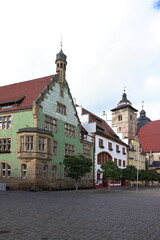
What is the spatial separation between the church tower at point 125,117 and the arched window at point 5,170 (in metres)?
56.2

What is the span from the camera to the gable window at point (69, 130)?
39.8 m

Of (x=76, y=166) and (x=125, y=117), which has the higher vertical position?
(x=125, y=117)

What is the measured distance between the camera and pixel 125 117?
85.2m

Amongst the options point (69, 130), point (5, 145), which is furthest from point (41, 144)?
point (69, 130)

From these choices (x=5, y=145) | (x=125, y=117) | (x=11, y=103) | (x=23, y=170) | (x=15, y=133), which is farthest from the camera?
(x=125, y=117)

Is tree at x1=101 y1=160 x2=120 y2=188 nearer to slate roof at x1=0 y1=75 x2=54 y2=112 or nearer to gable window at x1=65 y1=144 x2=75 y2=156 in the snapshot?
gable window at x1=65 y1=144 x2=75 y2=156

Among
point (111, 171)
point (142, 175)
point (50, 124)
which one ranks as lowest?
point (142, 175)

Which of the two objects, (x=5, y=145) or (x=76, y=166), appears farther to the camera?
(x=5, y=145)

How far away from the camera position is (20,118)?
33688mm

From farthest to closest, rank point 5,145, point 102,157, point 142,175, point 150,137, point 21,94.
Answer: point 150,137 < point 142,175 < point 102,157 < point 21,94 < point 5,145

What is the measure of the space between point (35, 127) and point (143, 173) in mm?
30250

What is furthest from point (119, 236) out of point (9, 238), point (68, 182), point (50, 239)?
point (68, 182)

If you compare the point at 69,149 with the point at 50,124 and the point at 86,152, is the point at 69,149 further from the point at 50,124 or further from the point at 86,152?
the point at 50,124

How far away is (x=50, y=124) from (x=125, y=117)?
5242 cm
